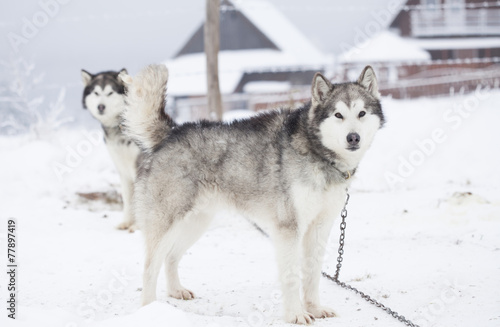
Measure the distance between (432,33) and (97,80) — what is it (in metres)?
23.0

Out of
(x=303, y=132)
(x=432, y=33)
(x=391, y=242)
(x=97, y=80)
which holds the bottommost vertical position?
(x=391, y=242)

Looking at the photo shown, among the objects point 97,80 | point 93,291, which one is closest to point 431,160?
point 97,80

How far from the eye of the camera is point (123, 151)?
671 centimetres

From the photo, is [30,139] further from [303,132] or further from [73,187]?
[303,132]

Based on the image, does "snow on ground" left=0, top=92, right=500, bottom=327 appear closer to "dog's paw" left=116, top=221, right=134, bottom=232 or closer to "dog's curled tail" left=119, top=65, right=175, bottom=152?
"dog's paw" left=116, top=221, right=134, bottom=232

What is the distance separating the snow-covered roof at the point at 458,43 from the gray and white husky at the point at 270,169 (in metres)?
23.8

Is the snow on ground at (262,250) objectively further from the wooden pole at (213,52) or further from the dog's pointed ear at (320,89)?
the wooden pole at (213,52)

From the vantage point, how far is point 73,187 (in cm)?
905

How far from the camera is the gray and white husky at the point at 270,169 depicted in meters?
3.61

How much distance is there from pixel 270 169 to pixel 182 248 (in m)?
1.20

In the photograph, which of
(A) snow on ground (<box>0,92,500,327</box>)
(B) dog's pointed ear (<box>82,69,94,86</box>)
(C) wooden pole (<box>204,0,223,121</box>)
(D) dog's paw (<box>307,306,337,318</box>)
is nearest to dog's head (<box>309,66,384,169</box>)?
(D) dog's paw (<box>307,306,337,318</box>)

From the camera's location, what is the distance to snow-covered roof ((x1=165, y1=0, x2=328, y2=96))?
2189 cm

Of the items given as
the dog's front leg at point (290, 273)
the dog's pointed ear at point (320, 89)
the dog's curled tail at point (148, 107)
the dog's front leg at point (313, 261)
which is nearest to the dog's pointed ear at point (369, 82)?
the dog's pointed ear at point (320, 89)

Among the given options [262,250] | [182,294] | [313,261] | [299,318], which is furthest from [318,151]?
[262,250]
